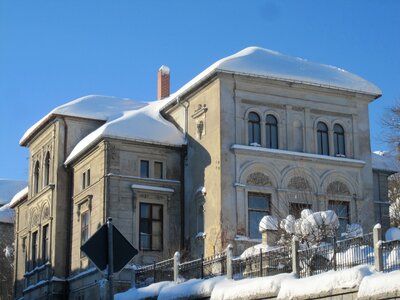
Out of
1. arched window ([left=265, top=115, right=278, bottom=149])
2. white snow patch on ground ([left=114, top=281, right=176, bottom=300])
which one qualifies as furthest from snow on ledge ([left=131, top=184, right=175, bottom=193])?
white snow patch on ground ([left=114, top=281, right=176, bottom=300])

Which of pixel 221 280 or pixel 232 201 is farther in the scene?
pixel 232 201

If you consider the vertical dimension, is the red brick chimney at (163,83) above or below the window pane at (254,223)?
above

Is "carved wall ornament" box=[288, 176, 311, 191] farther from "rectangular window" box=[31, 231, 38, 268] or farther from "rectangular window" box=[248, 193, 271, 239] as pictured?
"rectangular window" box=[31, 231, 38, 268]

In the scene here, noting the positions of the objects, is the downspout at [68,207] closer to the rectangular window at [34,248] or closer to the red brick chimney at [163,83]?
the rectangular window at [34,248]

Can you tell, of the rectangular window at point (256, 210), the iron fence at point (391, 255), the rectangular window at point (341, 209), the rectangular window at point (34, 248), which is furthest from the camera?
the rectangular window at point (34, 248)

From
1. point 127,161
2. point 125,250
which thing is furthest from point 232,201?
point 125,250

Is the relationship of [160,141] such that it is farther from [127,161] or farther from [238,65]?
[238,65]

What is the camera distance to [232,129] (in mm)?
36312

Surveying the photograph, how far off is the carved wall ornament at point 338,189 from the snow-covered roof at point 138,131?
7.22 metres

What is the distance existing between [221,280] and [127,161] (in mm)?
13909

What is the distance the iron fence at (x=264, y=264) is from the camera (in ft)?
77.4

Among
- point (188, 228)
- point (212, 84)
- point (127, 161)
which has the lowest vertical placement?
point (188, 228)

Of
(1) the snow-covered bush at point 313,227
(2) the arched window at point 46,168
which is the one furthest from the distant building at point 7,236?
(1) the snow-covered bush at point 313,227

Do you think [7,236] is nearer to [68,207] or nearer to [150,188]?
[68,207]
